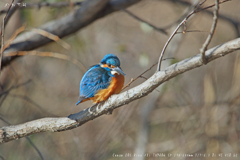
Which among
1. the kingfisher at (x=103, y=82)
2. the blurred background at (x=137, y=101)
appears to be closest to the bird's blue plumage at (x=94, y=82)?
the kingfisher at (x=103, y=82)

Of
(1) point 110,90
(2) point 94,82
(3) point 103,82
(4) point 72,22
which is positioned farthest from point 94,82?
(4) point 72,22

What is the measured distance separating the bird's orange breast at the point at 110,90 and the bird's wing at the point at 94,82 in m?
0.05

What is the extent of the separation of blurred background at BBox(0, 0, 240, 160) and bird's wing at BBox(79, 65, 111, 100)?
0.88 m

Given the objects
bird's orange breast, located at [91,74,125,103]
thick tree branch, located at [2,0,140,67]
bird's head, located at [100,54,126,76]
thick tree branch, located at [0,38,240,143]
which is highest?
thick tree branch, located at [2,0,140,67]

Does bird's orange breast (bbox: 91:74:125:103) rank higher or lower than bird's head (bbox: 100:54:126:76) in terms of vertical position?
lower

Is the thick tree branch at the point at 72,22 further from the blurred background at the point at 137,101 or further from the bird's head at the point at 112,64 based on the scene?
the bird's head at the point at 112,64

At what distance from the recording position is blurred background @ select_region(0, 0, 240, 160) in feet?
15.6

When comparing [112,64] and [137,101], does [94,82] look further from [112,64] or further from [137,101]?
[137,101]

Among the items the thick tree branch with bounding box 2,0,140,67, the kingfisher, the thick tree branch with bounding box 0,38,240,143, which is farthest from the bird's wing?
the thick tree branch with bounding box 2,0,140,67

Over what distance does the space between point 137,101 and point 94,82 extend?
3.10 metres

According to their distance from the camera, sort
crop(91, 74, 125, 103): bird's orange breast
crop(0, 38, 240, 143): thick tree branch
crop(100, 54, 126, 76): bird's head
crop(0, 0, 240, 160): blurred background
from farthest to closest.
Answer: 1. crop(0, 0, 240, 160): blurred background
2. crop(100, 54, 126, 76): bird's head
3. crop(91, 74, 125, 103): bird's orange breast
4. crop(0, 38, 240, 143): thick tree branch

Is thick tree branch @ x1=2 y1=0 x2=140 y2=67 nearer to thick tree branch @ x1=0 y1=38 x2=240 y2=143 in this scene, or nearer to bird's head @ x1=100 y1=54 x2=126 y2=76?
bird's head @ x1=100 y1=54 x2=126 y2=76

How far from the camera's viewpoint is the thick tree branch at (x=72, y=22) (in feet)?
13.1

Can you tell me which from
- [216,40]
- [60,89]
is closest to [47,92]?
[60,89]
